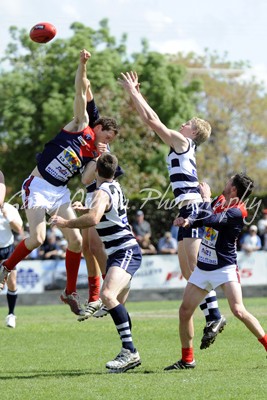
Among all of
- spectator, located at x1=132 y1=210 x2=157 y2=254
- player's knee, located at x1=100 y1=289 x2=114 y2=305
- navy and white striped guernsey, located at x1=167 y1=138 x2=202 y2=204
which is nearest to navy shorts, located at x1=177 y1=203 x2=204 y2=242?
navy and white striped guernsey, located at x1=167 y1=138 x2=202 y2=204

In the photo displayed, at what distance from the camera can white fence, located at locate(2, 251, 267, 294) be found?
22.4 metres

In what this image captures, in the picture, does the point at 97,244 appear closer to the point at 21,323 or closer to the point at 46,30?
the point at 46,30

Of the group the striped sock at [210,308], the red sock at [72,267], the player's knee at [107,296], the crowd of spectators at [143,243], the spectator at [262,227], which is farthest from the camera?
the spectator at [262,227]

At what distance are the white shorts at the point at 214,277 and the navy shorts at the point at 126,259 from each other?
0.72m

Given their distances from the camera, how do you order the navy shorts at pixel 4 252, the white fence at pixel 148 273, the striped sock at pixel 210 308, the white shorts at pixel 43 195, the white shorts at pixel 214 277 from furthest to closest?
1. the white fence at pixel 148 273
2. the navy shorts at pixel 4 252
3. the white shorts at pixel 43 195
4. the striped sock at pixel 210 308
5. the white shorts at pixel 214 277

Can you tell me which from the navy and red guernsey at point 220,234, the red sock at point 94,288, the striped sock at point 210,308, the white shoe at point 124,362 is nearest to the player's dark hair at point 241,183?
the navy and red guernsey at point 220,234

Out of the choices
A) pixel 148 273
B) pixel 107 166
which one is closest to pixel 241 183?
pixel 107 166

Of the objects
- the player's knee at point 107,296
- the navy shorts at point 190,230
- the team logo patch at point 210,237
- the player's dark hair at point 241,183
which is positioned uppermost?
the player's dark hair at point 241,183

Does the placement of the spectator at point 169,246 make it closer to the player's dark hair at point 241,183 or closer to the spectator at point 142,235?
the spectator at point 142,235

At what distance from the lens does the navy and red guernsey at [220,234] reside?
31.1 ft

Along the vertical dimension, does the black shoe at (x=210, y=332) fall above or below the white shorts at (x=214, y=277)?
below

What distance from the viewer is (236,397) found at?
25.7ft

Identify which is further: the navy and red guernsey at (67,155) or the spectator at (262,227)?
the spectator at (262,227)

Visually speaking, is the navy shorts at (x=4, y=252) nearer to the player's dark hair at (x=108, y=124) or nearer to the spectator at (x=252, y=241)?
the player's dark hair at (x=108, y=124)
